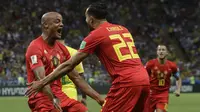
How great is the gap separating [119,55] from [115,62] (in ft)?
0.33

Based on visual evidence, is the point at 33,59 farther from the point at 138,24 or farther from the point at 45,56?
the point at 138,24

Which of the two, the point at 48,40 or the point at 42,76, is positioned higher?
the point at 48,40

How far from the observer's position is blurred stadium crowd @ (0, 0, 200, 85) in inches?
1345

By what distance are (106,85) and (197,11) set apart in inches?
425

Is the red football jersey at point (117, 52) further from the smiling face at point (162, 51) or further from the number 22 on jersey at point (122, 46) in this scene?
the smiling face at point (162, 51)

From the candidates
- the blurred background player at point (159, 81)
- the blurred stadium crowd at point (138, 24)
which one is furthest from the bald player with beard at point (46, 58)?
the blurred stadium crowd at point (138, 24)

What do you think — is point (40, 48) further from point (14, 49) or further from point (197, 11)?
point (197, 11)

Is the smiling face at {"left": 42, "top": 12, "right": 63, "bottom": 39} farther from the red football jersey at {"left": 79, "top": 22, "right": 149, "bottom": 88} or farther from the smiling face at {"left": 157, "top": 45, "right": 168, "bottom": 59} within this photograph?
the smiling face at {"left": 157, "top": 45, "right": 168, "bottom": 59}

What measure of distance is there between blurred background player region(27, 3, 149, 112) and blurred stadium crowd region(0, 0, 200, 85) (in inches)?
1026

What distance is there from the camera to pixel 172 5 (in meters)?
38.6

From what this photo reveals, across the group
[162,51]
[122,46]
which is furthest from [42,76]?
[162,51]

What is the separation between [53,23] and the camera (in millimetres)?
7621

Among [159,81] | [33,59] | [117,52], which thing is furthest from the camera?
[159,81]

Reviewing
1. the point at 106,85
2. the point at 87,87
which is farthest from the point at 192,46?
→ the point at 87,87
